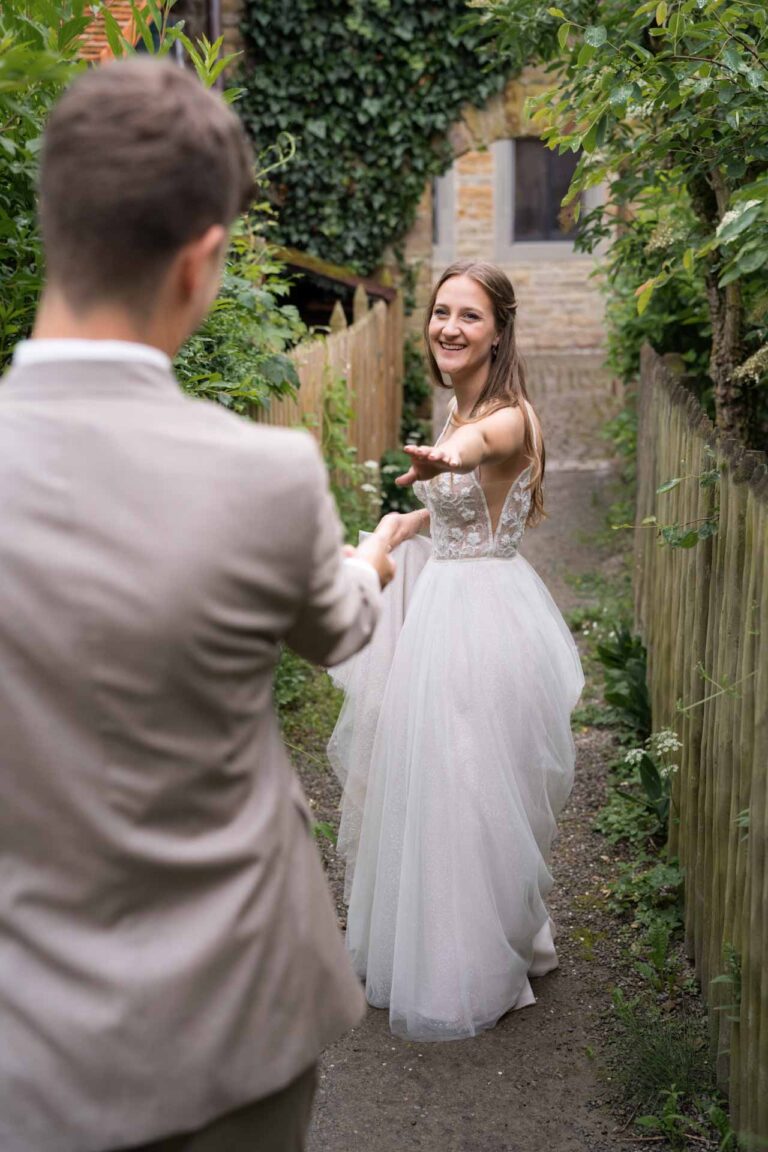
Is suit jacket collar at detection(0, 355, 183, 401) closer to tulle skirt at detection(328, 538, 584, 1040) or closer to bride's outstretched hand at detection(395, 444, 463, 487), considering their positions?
bride's outstretched hand at detection(395, 444, 463, 487)

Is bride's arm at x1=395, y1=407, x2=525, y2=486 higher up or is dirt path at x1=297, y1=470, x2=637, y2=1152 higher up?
bride's arm at x1=395, y1=407, x2=525, y2=486

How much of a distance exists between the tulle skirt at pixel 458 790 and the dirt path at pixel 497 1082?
82mm

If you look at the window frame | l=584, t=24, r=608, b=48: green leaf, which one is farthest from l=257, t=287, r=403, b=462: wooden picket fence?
the window frame

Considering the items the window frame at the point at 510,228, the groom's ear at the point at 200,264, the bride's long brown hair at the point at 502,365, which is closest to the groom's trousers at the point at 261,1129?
the groom's ear at the point at 200,264

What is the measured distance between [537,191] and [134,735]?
18.9m

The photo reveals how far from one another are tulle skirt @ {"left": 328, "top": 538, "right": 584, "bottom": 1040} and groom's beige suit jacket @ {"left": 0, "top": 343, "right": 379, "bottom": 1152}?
83.4 inches

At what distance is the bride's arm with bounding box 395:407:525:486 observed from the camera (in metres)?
2.67

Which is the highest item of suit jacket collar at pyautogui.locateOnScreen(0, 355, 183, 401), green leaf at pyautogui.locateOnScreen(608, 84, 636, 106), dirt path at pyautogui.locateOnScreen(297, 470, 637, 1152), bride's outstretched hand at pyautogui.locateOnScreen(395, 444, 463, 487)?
green leaf at pyautogui.locateOnScreen(608, 84, 636, 106)

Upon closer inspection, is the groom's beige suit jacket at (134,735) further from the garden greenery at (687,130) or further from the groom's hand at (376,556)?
the garden greenery at (687,130)

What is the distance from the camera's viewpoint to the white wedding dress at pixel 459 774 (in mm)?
3641

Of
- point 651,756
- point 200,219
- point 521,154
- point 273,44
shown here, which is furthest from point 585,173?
point 521,154

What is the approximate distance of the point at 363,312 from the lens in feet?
35.6

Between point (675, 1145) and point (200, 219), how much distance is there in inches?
102

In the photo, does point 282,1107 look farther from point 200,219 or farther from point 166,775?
point 200,219
